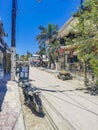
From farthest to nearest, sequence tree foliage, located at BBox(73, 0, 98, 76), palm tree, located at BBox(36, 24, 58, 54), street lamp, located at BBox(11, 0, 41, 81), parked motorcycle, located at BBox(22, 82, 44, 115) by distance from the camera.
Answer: palm tree, located at BBox(36, 24, 58, 54)
street lamp, located at BBox(11, 0, 41, 81)
tree foliage, located at BBox(73, 0, 98, 76)
parked motorcycle, located at BBox(22, 82, 44, 115)

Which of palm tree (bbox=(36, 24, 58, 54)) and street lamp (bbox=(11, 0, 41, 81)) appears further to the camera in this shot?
palm tree (bbox=(36, 24, 58, 54))

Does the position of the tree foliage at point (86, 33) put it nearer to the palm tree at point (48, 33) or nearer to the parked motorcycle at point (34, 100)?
the parked motorcycle at point (34, 100)

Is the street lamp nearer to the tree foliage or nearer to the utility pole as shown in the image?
the utility pole

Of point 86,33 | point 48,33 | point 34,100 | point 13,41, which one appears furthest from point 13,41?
point 48,33

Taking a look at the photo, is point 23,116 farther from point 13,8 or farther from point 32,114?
point 13,8

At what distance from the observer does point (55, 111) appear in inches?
434

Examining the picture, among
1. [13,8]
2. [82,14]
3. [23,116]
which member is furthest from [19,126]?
[13,8]

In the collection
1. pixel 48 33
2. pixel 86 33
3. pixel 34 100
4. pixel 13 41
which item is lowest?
pixel 34 100

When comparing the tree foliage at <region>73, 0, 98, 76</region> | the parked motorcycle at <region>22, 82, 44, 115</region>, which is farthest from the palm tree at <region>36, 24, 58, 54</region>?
the parked motorcycle at <region>22, 82, 44, 115</region>

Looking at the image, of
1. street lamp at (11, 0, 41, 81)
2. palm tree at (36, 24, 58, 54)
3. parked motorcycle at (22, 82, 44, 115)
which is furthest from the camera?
palm tree at (36, 24, 58, 54)

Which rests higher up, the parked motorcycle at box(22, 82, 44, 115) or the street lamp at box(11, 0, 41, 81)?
the street lamp at box(11, 0, 41, 81)

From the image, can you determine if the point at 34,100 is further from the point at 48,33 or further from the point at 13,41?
the point at 48,33

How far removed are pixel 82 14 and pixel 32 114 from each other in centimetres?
1139

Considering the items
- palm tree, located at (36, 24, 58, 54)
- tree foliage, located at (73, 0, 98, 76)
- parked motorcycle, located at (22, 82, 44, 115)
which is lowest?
parked motorcycle, located at (22, 82, 44, 115)
